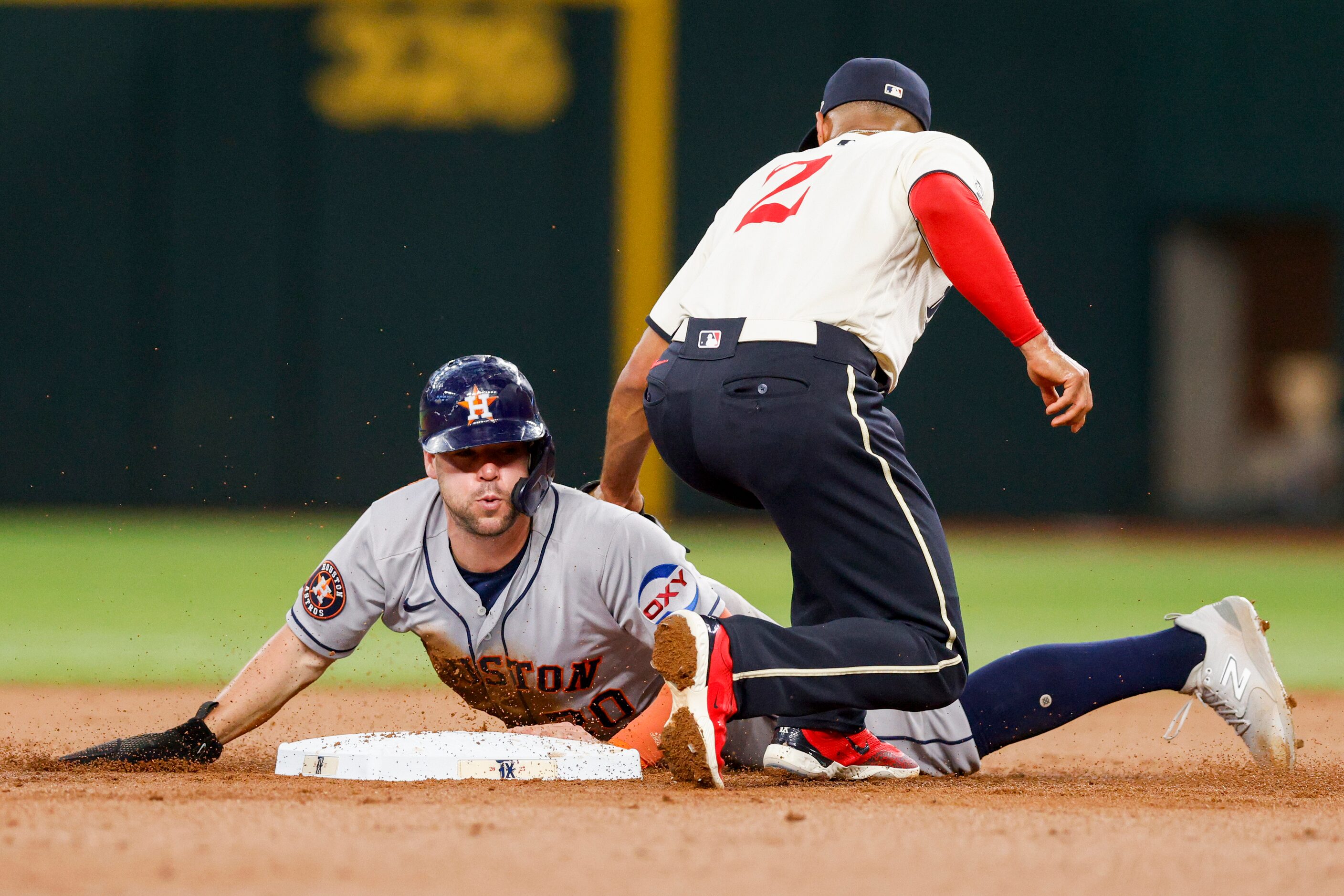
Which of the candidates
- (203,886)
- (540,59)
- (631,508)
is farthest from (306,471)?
(203,886)

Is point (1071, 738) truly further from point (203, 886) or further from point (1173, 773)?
point (203, 886)

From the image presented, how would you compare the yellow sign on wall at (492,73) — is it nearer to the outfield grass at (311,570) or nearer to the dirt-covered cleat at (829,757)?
the outfield grass at (311,570)

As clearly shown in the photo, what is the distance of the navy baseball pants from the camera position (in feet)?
9.55

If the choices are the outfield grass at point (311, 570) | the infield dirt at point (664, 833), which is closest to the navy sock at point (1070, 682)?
the infield dirt at point (664, 833)

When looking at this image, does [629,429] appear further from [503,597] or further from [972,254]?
[972,254]

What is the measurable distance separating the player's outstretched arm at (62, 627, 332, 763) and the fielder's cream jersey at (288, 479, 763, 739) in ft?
0.13

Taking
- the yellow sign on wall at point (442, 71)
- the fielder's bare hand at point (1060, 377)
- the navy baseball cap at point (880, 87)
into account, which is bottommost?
the fielder's bare hand at point (1060, 377)

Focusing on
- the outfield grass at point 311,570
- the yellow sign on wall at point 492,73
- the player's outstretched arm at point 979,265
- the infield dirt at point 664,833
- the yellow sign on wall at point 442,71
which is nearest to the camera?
the infield dirt at point 664,833

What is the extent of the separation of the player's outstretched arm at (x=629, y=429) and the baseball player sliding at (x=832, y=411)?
160mm

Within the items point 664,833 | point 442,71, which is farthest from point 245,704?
point 442,71

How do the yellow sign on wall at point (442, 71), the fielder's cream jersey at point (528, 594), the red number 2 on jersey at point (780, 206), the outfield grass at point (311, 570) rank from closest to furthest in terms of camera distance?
the red number 2 on jersey at point (780, 206) < the fielder's cream jersey at point (528, 594) < the outfield grass at point (311, 570) < the yellow sign on wall at point (442, 71)

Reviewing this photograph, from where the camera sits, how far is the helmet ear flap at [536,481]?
3.26 m

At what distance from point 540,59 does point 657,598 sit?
10259 millimetres

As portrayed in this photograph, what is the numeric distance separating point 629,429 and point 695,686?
82 cm
